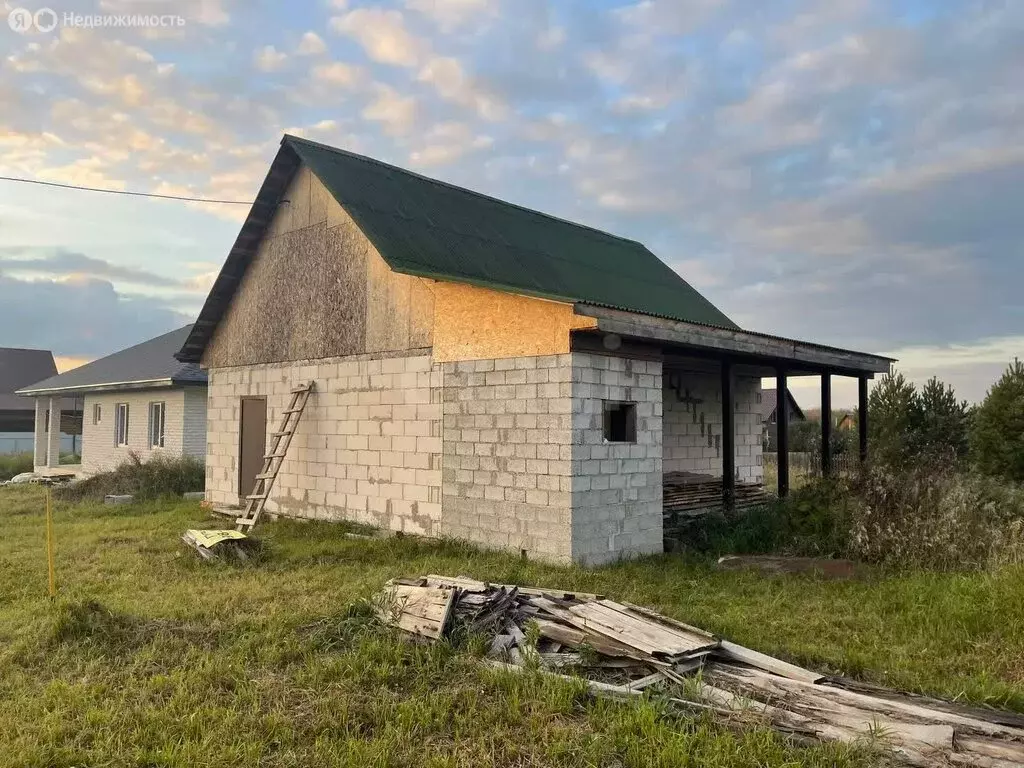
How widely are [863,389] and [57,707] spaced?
1378cm

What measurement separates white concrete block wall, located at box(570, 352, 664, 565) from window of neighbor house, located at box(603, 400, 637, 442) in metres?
0.08

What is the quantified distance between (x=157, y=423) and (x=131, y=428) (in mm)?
1443

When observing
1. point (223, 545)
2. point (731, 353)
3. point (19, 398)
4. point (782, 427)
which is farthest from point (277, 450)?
point (19, 398)

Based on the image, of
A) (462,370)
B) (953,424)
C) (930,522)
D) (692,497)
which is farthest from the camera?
(953,424)

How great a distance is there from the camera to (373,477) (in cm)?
1164

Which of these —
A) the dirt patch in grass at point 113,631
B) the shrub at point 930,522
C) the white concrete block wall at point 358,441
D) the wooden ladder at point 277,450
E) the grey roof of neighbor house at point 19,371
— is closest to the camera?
the dirt patch in grass at point 113,631

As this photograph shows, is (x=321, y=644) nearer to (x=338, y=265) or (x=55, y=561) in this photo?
(x=55, y=561)

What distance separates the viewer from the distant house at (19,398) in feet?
120

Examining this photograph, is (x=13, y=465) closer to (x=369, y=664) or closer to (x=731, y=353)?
(x=731, y=353)

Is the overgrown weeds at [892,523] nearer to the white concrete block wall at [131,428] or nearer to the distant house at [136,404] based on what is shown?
the distant house at [136,404]

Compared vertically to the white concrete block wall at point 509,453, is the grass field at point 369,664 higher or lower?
lower

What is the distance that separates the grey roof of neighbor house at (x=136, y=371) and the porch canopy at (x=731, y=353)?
13.0 metres

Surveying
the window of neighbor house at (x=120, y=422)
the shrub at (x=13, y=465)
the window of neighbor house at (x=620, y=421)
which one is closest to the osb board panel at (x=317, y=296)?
the window of neighbor house at (x=620, y=421)

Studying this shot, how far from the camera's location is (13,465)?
28672mm
